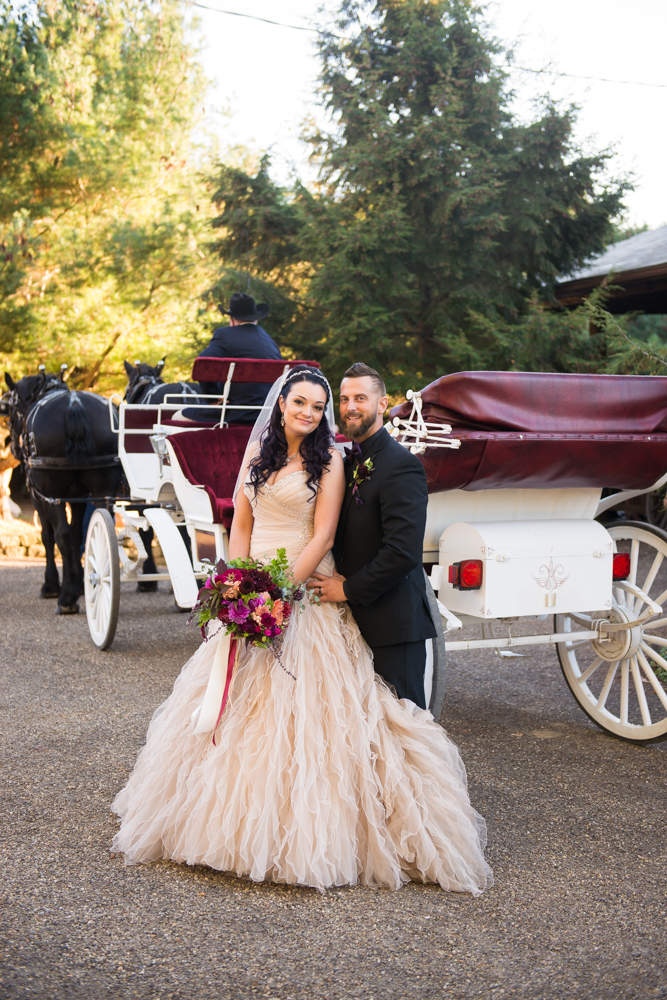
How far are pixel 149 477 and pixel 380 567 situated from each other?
469cm

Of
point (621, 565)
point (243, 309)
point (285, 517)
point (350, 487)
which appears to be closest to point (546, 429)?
point (621, 565)

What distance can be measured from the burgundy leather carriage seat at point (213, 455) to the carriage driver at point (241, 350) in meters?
0.48

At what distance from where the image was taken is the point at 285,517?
306 cm

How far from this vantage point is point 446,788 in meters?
2.83

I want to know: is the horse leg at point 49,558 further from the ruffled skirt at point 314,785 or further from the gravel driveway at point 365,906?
the ruffled skirt at point 314,785

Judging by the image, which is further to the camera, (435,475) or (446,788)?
(435,475)

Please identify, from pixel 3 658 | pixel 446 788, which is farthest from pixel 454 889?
pixel 3 658

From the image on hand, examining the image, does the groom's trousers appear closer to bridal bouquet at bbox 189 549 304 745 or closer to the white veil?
bridal bouquet at bbox 189 549 304 745

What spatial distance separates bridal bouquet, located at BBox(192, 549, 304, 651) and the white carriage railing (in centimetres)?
93

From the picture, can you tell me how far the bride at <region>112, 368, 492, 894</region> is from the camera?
2.70 metres

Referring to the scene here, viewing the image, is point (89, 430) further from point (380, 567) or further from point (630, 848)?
point (630, 848)

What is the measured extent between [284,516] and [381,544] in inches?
14.3

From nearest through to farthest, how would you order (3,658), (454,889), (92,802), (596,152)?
(454,889), (92,802), (3,658), (596,152)

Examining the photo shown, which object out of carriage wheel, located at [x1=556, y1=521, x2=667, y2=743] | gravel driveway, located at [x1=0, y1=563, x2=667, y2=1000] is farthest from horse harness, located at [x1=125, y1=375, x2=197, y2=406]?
carriage wheel, located at [x1=556, y1=521, x2=667, y2=743]
